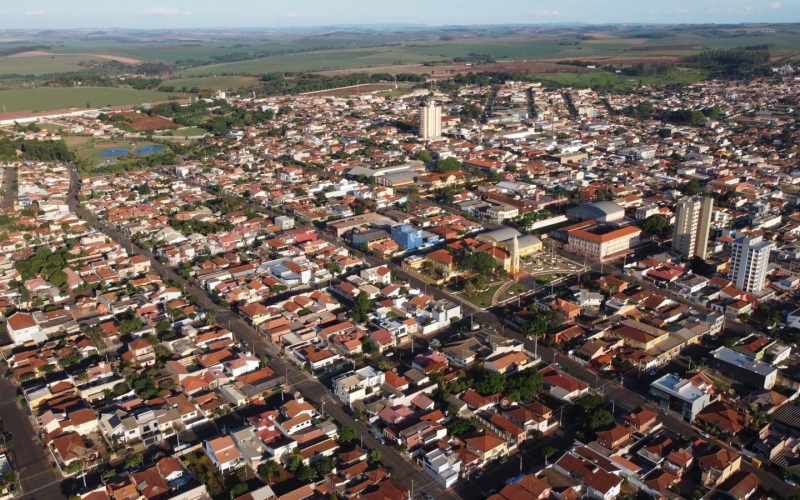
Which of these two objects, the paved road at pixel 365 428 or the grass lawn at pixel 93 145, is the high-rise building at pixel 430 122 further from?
the paved road at pixel 365 428

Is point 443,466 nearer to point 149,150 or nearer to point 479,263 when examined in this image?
point 479,263

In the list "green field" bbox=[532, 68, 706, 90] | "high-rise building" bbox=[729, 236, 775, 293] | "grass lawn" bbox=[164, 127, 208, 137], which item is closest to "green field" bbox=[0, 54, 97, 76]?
"grass lawn" bbox=[164, 127, 208, 137]

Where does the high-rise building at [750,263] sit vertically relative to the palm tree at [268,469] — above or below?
above

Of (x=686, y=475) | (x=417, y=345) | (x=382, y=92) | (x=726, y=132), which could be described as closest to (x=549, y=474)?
(x=686, y=475)

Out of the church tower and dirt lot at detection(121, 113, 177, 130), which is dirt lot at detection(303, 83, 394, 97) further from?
the church tower

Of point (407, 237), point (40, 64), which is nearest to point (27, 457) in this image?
point (407, 237)

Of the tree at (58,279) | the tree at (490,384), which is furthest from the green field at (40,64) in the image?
the tree at (490,384)
